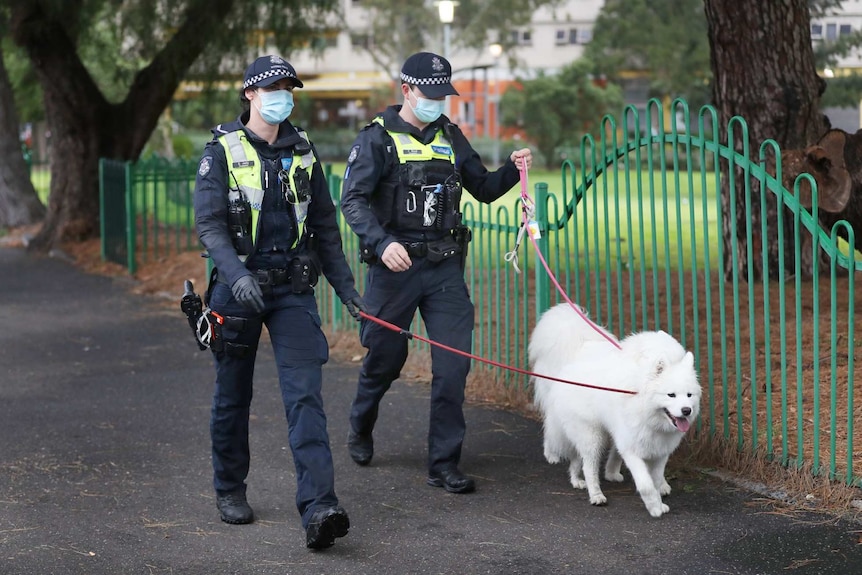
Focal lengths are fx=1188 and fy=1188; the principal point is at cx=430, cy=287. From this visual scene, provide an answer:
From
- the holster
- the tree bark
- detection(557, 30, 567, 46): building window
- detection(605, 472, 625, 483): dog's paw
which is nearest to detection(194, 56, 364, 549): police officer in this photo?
the holster

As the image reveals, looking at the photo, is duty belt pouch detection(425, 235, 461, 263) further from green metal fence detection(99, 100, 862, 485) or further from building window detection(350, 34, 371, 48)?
building window detection(350, 34, 371, 48)

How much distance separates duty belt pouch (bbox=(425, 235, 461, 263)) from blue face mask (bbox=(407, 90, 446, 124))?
0.62 m

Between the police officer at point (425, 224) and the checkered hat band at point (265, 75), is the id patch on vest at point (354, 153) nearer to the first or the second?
the police officer at point (425, 224)

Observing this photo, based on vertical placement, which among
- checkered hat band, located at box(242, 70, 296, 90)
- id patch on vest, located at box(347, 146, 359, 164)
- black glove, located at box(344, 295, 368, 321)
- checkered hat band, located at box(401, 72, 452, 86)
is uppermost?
checkered hat band, located at box(401, 72, 452, 86)

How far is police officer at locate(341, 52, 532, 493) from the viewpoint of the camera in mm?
5938

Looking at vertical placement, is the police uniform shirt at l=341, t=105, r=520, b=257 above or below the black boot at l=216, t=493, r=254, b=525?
above

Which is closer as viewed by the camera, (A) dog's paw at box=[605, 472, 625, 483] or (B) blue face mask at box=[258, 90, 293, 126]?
(B) blue face mask at box=[258, 90, 293, 126]

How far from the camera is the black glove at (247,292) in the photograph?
4910 millimetres

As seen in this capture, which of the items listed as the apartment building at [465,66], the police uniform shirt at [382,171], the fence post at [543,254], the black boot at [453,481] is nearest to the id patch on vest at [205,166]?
the police uniform shirt at [382,171]

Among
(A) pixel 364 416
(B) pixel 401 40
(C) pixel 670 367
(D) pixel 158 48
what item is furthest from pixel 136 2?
(B) pixel 401 40

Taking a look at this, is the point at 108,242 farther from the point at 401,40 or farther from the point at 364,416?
the point at 401,40

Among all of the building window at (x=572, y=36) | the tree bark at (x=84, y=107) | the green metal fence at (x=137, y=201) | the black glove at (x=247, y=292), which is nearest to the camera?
the black glove at (x=247, y=292)

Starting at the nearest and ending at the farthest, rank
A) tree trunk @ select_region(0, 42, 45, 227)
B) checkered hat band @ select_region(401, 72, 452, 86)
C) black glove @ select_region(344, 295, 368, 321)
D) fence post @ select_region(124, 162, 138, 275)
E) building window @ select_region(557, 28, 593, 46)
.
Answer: black glove @ select_region(344, 295, 368, 321)
checkered hat band @ select_region(401, 72, 452, 86)
fence post @ select_region(124, 162, 138, 275)
tree trunk @ select_region(0, 42, 45, 227)
building window @ select_region(557, 28, 593, 46)

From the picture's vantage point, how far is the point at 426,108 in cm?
593
